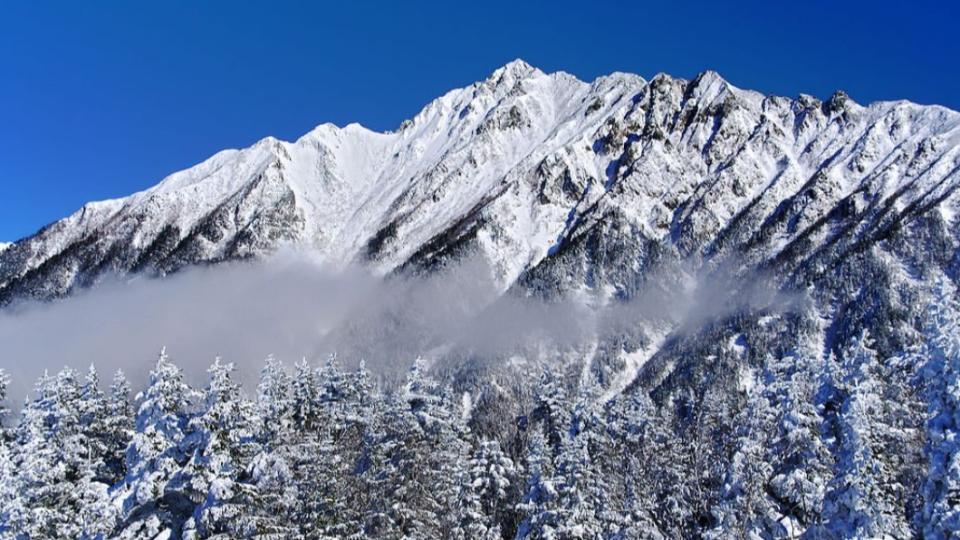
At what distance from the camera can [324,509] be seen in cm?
3169

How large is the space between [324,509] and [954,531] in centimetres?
2214

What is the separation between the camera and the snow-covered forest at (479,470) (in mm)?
25438

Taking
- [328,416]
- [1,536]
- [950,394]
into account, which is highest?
[328,416]

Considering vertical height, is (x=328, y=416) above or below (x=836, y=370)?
above

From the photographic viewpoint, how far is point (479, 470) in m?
43.8

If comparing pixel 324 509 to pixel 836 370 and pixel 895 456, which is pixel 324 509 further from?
pixel 895 456

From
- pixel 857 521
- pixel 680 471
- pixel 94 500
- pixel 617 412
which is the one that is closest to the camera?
pixel 857 521

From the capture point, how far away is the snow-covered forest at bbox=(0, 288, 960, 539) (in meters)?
25.4

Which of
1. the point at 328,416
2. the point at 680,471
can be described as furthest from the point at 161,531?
the point at 680,471

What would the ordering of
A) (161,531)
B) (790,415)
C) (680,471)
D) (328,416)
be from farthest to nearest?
(328,416) → (680,471) → (161,531) → (790,415)

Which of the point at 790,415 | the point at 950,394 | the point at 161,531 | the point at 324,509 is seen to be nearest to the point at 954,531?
the point at 950,394

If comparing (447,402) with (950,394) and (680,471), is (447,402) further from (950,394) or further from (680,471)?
(950,394)

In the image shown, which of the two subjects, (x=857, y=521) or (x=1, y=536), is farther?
(x=1, y=536)

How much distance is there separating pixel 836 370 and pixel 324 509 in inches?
828
